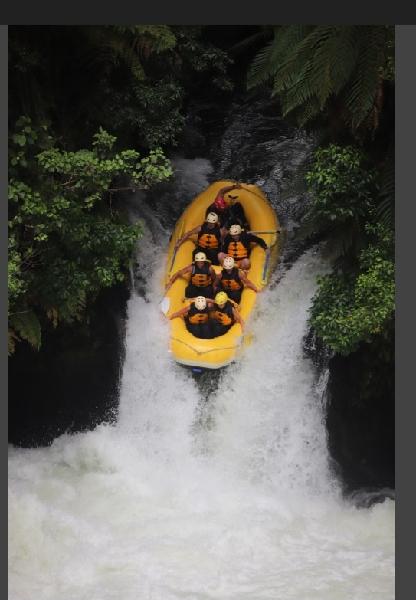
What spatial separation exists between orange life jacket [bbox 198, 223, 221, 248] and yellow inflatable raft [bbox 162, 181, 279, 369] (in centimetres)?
15

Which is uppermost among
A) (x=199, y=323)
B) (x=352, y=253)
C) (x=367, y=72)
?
(x=367, y=72)

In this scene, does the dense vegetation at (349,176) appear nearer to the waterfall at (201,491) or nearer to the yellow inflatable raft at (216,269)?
the waterfall at (201,491)

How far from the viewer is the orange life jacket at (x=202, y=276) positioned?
881 centimetres

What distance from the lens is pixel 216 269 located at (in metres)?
9.20

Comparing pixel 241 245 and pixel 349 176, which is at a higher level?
pixel 349 176

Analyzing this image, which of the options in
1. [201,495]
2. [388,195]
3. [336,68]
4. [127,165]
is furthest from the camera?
[201,495]

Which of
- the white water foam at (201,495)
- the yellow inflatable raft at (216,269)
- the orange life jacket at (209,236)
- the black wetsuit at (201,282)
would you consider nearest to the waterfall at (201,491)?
the white water foam at (201,495)

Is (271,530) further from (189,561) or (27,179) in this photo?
(27,179)

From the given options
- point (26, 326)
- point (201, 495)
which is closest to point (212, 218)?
point (26, 326)

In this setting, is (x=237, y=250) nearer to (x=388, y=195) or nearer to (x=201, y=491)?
(x=388, y=195)

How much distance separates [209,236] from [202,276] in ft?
2.03

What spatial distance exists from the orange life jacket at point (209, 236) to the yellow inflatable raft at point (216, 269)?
152 mm

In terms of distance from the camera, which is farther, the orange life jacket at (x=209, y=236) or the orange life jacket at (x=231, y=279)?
the orange life jacket at (x=209, y=236)

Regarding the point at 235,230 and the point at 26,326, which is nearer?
the point at 26,326
